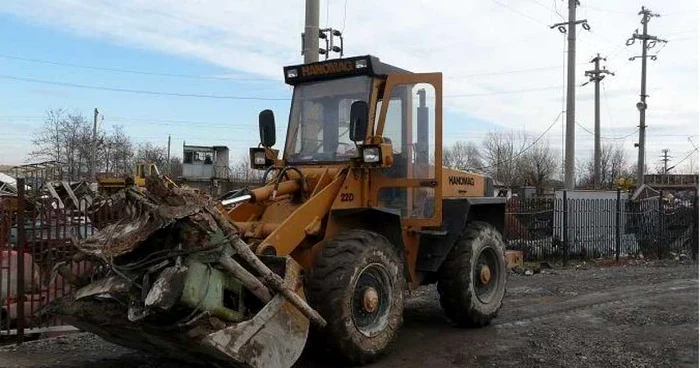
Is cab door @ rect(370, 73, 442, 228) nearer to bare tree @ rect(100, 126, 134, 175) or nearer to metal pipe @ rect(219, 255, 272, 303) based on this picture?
metal pipe @ rect(219, 255, 272, 303)

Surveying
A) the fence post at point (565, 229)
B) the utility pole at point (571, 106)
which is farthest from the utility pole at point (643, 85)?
the fence post at point (565, 229)

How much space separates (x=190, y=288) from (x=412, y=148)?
3355 mm

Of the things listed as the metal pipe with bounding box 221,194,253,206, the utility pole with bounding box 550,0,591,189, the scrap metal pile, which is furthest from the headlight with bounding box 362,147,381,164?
the utility pole with bounding box 550,0,591,189

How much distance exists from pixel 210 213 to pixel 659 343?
539 cm

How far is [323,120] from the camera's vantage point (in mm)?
7664

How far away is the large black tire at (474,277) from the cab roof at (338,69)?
2.16 m

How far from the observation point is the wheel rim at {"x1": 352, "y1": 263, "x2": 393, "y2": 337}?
20.8 ft

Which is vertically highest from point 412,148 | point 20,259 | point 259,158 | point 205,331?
point 412,148

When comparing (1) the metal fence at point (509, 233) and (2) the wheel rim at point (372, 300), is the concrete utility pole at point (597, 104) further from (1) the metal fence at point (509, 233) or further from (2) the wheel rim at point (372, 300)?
(2) the wheel rim at point (372, 300)

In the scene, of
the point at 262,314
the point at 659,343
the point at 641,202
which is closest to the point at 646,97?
the point at 641,202

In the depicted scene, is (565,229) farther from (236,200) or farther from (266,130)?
(236,200)

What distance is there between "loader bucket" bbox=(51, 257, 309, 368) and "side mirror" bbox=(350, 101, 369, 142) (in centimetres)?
152

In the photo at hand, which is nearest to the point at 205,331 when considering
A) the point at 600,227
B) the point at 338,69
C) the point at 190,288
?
the point at 190,288

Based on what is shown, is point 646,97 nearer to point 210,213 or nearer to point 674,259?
point 674,259
